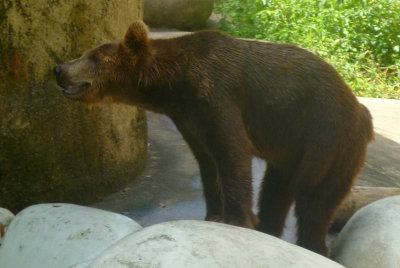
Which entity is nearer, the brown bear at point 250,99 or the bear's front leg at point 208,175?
the brown bear at point 250,99

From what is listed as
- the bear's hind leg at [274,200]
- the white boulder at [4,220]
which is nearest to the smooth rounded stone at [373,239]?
the bear's hind leg at [274,200]

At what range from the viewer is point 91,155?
18.5ft

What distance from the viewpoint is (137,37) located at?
4.21 metres

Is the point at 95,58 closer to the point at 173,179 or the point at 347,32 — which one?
the point at 173,179

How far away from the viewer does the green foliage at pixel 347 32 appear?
12.0 m

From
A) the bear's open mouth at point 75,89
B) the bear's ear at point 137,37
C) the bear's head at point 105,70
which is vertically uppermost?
the bear's ear at point 137,37

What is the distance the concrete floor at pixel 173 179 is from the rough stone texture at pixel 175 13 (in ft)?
18.0

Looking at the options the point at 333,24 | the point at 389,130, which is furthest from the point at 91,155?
the point at 333,24

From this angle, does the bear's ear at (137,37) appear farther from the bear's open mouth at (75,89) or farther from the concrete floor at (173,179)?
the concrete floor at (173,179)

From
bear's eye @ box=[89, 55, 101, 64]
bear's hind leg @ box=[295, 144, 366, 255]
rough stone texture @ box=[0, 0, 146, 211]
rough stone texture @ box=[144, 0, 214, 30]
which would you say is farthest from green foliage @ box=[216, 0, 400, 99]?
bear's eye @ box=[89, 55, 101, 64]

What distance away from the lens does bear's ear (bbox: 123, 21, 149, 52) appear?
418cm

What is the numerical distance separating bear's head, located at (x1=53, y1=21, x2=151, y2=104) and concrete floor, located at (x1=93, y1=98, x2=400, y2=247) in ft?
4.99

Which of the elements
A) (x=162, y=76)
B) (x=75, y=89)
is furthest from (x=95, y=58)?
(x=162, y=76)

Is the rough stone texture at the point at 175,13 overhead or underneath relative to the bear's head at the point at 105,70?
underneath
